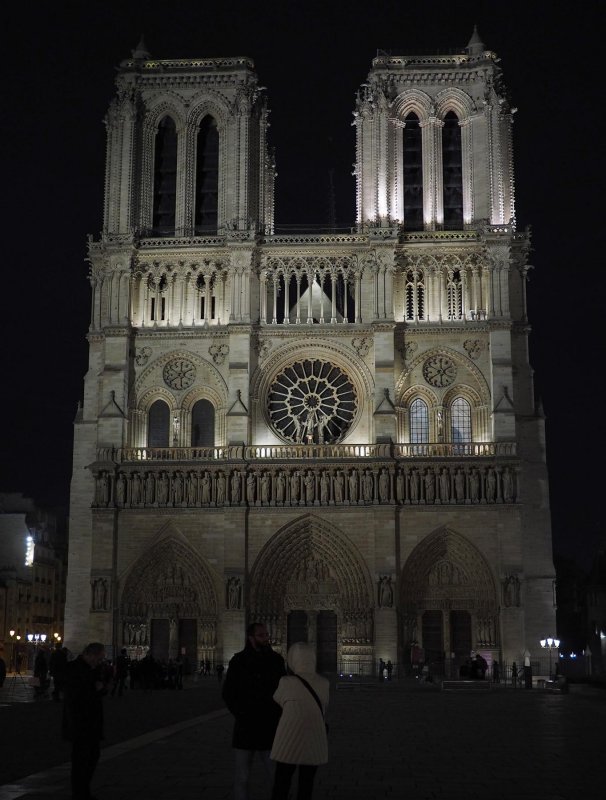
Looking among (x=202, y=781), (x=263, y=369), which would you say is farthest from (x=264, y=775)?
(x=263, y=369)

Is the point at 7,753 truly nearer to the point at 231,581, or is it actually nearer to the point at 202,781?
the point at 202,781

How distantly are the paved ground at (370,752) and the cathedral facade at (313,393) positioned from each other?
16.0m

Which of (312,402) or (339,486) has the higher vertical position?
(312,402)

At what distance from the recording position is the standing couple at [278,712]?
8.58m

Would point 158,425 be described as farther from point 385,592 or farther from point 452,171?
point 452,171

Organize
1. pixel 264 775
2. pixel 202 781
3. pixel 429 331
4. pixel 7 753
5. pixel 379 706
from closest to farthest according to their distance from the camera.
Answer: pixel 202 781
pixel 264 775
pixel 7 753
pixel 379 706
pixel 429 331

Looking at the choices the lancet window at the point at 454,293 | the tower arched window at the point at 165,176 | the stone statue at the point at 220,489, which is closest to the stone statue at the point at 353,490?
the stone statue at the point at 220,489

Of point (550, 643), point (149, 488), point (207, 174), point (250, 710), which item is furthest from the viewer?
point (207, 174)

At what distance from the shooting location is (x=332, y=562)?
43.3 metres

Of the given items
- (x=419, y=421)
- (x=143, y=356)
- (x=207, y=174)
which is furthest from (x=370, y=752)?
(x=207, y=174)

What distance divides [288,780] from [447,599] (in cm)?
3484

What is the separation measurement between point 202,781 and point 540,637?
31956 millimetres

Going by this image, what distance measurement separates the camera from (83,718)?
10.0 meters

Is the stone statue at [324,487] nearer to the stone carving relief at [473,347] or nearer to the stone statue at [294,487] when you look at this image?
the stone statue at [294,487]
